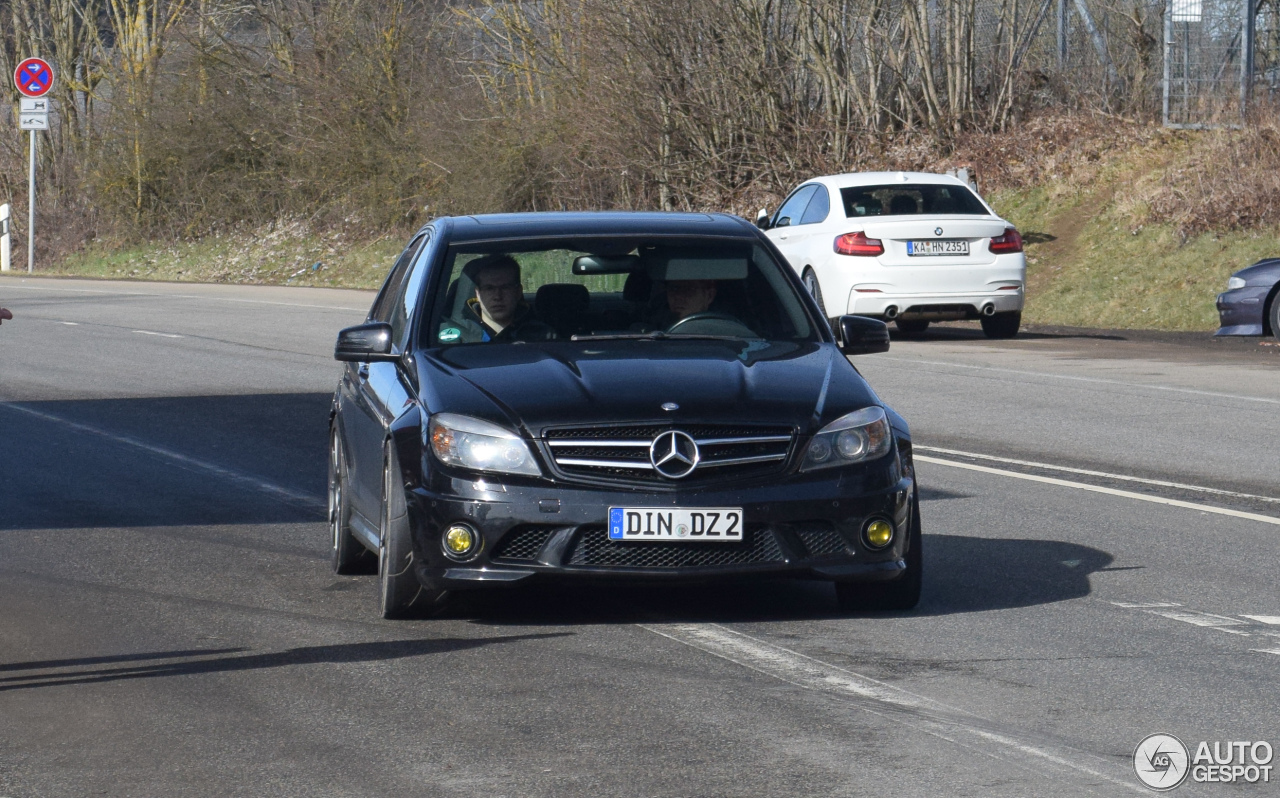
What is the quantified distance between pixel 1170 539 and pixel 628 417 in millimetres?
3405

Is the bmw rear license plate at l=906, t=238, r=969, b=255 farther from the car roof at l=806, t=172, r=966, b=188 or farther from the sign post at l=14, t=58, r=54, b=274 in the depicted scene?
the sign post at l=14, t=58, r=54, b=274

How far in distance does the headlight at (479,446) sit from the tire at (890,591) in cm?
130

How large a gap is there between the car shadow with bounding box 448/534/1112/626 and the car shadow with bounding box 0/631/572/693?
1.37ft

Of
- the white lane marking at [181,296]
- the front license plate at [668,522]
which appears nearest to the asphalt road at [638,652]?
the front license plate at [668,522]

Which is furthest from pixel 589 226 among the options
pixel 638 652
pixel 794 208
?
pixel 794 208

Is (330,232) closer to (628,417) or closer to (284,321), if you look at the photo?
(284,321)

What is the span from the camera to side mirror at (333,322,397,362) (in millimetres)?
7523

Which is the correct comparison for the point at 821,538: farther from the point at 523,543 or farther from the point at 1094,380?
the point at 1094,380

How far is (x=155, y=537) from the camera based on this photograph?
9.16 m

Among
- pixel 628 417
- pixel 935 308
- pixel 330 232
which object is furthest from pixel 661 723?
pixel 330 232

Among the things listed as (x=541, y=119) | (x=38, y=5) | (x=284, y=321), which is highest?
(x=38, y=5)

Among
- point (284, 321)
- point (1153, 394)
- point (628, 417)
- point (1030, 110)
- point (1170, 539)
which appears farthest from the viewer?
point (1030, 110)

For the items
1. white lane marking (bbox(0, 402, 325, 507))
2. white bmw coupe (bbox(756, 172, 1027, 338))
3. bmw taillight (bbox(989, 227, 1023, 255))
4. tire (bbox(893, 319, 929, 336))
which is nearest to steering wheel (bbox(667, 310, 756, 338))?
white lane marking (bbox(0, 402, 325, 507))

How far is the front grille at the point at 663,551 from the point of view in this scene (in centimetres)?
652
